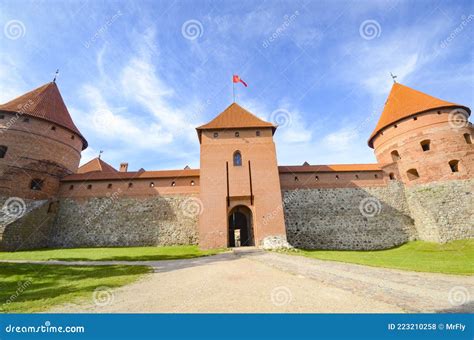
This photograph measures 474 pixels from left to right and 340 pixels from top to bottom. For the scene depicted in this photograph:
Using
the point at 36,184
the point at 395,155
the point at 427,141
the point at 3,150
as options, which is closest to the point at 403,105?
the point at 427,141

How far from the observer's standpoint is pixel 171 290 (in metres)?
4.43

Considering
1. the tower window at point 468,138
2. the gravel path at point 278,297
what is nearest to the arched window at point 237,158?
the gravel path at point 278,297

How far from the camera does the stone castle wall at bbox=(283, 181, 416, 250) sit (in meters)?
16.2

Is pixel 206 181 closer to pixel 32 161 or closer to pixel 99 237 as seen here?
pixel 99 237

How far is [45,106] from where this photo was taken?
59.1ft

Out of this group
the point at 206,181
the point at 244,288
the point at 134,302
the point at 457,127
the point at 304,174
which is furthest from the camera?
the point at 304,174

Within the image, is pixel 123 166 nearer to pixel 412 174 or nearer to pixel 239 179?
pixel 239 179

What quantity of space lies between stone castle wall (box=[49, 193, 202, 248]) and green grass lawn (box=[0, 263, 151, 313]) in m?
9.20

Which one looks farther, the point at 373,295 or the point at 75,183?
the point at 75,183

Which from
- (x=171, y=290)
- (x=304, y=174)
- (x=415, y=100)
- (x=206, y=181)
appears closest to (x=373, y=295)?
(x=171, y=290)

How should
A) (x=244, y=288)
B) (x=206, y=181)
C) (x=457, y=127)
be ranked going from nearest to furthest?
(x=244, y=288) → (x=206, y=181) → (x=457, y=127)

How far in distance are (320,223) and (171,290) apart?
1431 cm

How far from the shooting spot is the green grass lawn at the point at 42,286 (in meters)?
3.75

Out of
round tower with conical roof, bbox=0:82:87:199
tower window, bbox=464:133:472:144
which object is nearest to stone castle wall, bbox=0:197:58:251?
round tower with conical roof, bbox=0:82:87:199
